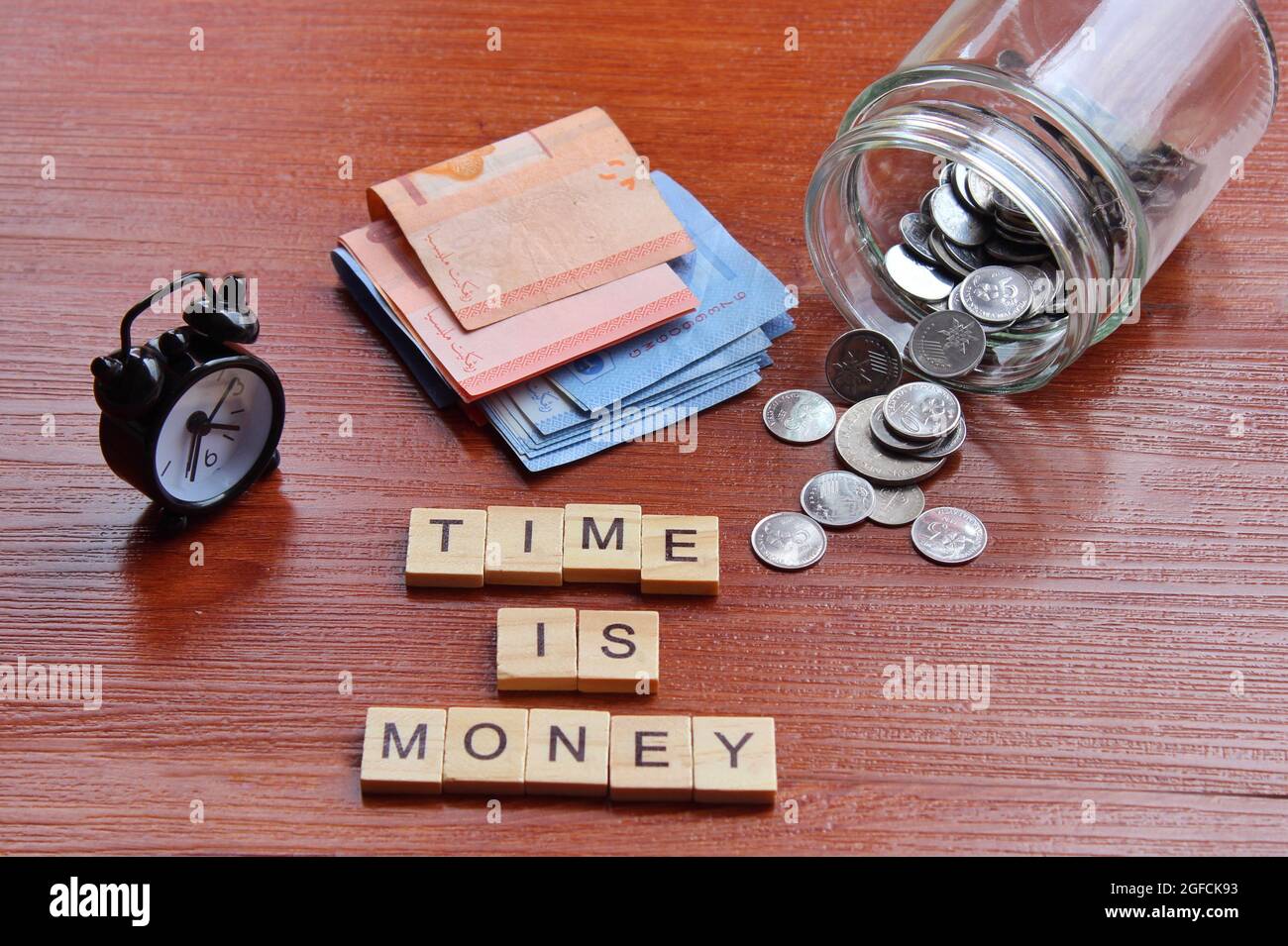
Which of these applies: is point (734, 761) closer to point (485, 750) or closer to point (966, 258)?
point (485, 750)

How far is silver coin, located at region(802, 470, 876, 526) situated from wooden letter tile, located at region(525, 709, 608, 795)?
0.89 ft

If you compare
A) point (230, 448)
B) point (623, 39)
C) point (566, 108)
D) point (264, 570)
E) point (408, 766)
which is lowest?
point (408, 766)

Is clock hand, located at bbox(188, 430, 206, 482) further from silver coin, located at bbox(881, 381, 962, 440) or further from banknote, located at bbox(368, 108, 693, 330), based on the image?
silver coin, located at bbox(881, 381, 962, 440)

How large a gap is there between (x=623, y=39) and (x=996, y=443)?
679 mm

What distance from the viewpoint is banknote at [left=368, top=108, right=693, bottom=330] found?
4.06 ft

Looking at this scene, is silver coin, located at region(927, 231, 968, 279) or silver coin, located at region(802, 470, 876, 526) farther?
silver coin, located at region(927, 231, 968, 279)

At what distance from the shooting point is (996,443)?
1.19 meters

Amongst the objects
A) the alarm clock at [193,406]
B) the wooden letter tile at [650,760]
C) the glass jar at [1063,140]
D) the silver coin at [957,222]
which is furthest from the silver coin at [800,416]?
the alarm clock at [193,406]

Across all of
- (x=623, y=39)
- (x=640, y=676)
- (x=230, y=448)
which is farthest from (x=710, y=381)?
(x=623, y=39)

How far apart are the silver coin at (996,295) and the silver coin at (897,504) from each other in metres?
0.18

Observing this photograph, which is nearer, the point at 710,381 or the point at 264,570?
the point at 264,570

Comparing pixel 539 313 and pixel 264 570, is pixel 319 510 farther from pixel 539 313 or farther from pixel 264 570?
pixel 539 313

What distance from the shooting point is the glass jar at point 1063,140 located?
3.62 ft

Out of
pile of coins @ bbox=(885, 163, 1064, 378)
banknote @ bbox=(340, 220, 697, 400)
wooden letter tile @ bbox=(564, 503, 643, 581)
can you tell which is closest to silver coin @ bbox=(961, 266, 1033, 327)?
pile of coins @ bbox=(885, 163, 1064, 378)
